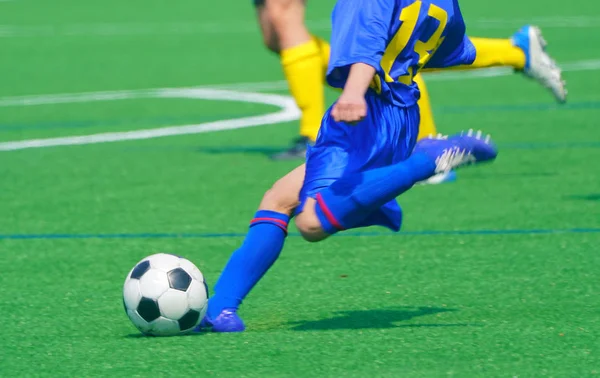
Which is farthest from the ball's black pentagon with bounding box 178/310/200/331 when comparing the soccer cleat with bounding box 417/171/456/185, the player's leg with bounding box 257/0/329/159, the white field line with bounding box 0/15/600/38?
the white field line with bounding box 0/15/600/38

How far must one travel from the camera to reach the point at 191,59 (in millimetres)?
15227

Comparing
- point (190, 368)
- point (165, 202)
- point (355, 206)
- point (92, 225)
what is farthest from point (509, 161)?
point (190, 368)

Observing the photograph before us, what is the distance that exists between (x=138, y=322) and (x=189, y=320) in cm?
17

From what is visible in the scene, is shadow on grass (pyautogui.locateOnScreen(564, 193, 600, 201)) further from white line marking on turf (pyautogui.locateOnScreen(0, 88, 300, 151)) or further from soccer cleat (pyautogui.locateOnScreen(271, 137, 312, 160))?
white line marking on turf (pyautogui.locateOnScreen(0, 88, 300, 151))

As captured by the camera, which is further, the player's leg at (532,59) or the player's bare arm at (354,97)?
the player's leg at (532,59)

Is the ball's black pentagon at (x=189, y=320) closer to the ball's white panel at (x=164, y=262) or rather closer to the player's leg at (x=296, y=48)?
the ball's white panel at (x=164, y=262)

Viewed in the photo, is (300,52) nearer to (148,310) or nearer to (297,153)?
(297,153)

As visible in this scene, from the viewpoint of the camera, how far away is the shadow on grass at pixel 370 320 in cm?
466

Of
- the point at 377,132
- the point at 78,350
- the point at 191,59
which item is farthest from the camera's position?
the point at 191,59

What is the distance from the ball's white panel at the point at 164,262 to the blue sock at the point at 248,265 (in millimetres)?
173

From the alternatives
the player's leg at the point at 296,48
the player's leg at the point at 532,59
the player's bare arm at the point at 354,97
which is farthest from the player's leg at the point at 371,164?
the player's leg at the point at 296,48

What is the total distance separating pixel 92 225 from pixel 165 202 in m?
0.70

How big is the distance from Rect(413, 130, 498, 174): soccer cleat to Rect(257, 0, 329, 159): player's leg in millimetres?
3989

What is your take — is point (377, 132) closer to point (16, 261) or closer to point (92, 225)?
point (16, 261)
